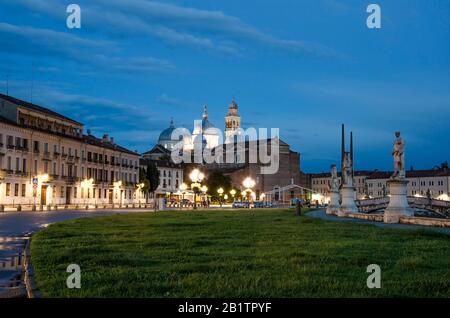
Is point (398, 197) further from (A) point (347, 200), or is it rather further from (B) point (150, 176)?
(B) point (150, 176)

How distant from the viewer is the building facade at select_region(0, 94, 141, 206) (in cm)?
6256

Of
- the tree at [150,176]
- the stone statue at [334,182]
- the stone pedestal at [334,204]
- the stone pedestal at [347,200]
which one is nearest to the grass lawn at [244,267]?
the stone pedestal at [347,200]

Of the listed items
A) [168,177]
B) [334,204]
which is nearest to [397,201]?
[334,204]

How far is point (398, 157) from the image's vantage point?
89.2 ft

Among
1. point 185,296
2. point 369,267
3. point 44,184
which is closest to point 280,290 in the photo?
point 185,296

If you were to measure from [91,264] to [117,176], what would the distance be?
276 feet

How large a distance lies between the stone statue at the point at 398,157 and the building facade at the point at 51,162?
4143 cm

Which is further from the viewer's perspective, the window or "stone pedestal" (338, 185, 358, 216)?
the window

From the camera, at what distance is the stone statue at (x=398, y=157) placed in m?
26.7

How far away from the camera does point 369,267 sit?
9555mm

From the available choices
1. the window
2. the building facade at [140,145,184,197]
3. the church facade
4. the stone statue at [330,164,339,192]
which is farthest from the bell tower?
the stone statue at [330,164,339,192]

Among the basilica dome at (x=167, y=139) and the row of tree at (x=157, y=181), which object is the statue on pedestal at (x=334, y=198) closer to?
the row of tree at (x=157, y=181)

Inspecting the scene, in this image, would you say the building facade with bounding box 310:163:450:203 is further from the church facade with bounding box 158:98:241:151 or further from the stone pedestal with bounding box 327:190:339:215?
the stone pedestal with bounding box 327:190:339:215

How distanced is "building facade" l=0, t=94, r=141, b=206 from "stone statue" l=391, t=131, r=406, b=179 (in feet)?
136
